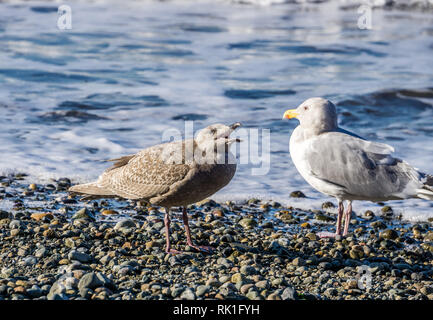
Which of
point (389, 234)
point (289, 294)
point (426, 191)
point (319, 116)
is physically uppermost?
point (319, 116)

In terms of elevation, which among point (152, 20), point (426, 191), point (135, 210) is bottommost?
point (135, 210)

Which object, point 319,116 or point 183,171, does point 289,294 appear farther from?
point 319,116

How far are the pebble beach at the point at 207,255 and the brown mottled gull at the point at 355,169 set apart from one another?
1.84ft

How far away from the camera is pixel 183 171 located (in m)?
5.68

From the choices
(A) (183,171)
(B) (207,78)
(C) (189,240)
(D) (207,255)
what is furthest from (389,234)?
(B) (207,78)

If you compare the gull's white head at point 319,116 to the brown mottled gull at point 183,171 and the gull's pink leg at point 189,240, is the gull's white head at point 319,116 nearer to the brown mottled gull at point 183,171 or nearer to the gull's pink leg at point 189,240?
the brown mottled gull at point 183,171

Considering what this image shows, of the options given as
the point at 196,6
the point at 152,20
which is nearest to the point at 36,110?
the point at 152,20

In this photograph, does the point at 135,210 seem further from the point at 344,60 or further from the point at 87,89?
the point at 344,60

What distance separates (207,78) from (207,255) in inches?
376

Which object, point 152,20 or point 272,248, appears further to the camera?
point 152,20

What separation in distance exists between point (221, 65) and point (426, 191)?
10.8 metres

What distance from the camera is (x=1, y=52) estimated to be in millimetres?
16922

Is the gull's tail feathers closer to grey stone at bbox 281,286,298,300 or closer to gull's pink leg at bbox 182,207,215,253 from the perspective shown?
grey stone at bbox 281,286,298,300

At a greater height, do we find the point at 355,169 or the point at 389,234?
the point at 355,169
